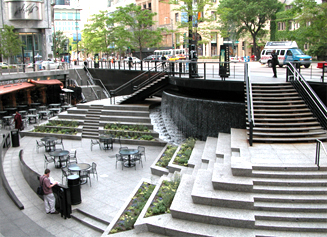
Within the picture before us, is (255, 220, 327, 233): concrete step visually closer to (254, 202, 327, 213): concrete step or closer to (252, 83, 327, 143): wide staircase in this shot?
(254, 202, 327, 213): concrete step

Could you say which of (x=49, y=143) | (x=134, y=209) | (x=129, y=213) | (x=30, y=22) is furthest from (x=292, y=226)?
(x=30, y=22)

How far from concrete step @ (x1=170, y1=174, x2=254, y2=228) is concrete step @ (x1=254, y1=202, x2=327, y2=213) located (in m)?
0.47

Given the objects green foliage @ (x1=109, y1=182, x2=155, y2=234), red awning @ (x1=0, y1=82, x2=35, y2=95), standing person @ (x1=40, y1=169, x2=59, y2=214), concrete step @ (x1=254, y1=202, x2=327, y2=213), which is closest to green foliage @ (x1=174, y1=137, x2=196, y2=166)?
green foliage @ (x1=109, y1=182, x2=155, y2=234)

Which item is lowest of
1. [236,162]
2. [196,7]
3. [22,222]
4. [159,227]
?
[22,222]

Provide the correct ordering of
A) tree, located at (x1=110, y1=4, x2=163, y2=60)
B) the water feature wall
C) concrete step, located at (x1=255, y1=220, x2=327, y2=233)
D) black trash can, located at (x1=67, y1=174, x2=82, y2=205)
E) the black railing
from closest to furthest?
concrete step, located at (x1=255, y1=220, x2=327, y2=233)
black trash can, located at (x1=67, y1=174, x2=82, y2=205)
the black railing
the water feature wall
tree, located at (x1=110, y1=4, x2=163, y2=60)

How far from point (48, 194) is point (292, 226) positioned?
7471mm

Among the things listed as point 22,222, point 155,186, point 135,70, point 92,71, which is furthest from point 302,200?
point 92,71

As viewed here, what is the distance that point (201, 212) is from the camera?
8.62 m

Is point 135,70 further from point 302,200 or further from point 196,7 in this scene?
point 302,200

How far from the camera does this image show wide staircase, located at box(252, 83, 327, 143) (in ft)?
41.5

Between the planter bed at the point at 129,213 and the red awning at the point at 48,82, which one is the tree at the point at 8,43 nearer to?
the red awning at the point at 48,82

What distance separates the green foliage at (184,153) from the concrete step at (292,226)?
198 inches

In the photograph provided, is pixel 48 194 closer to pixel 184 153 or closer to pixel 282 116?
pixel 184 153

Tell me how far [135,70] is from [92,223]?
71.4 ft
